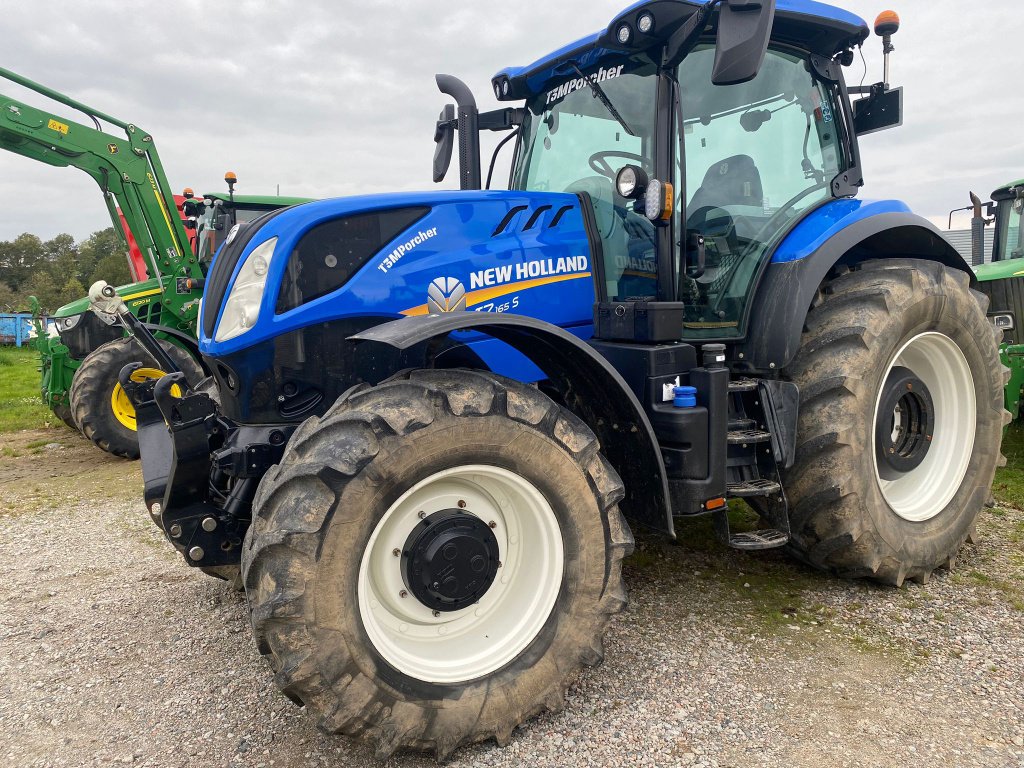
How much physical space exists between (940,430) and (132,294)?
748cm

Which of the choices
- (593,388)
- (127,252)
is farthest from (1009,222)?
(127,252)

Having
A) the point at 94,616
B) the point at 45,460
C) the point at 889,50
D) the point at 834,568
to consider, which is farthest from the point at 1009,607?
the point at 45,460

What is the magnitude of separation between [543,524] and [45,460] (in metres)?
→ 6.61

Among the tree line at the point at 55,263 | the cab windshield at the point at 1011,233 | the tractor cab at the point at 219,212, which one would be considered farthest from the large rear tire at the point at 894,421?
the tree line at the point at 55,263

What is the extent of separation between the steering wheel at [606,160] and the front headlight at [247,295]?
1.49 m

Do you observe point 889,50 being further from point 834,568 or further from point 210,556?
point 210,556

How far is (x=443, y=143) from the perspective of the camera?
3.98 meters

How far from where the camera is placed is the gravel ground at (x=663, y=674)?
234 cm

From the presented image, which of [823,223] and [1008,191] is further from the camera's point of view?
[1008,191]

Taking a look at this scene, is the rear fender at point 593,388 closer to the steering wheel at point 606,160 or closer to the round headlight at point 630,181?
the round headlight at point 630,181

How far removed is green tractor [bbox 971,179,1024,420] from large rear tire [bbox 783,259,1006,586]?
1.83 m

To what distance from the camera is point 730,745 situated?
92.2 inches

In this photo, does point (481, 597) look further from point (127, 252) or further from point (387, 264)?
point (127, 252)

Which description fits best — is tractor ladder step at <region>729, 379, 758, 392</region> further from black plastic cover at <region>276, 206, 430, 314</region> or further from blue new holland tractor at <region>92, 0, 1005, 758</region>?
black plastic cover at <region>276, 206, 430, 314</region>
